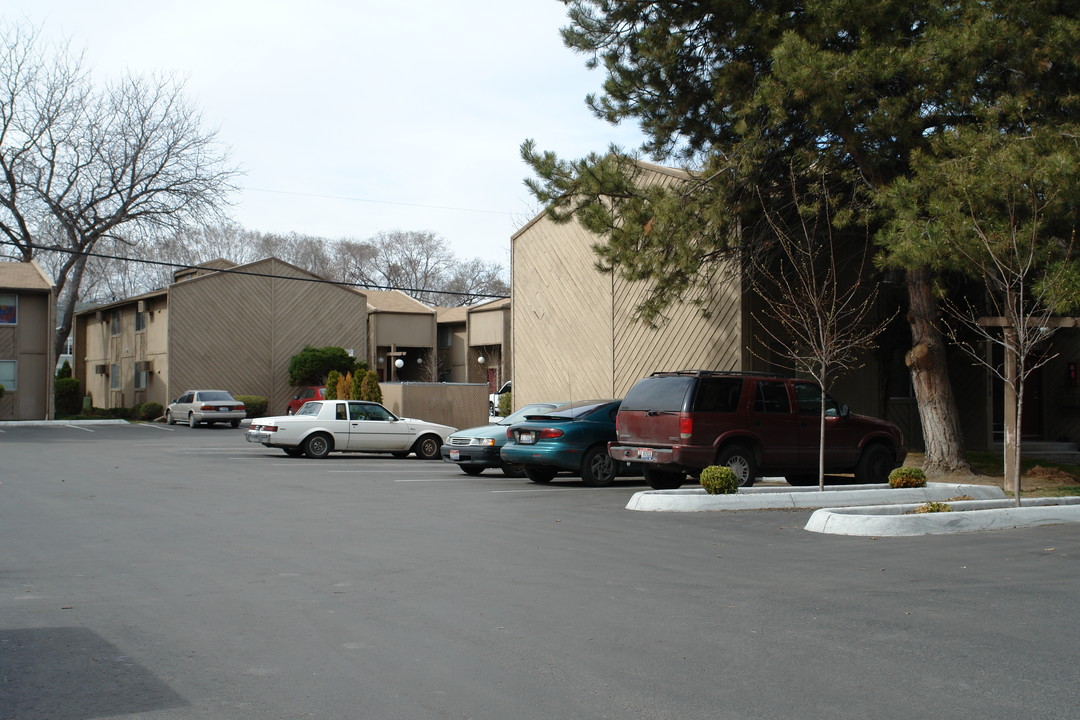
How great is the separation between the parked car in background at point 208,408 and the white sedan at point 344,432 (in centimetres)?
1696

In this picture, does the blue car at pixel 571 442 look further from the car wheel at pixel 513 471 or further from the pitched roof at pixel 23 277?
the pitched roof at pixel 23 277

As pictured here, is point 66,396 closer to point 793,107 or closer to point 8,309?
point 8,309

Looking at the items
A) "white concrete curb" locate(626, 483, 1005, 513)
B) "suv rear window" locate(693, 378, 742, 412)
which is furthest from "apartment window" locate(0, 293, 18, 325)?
"white concrete curb" locate(626, 483, 1005, 513)

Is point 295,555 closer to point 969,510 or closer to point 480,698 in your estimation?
point 480,698

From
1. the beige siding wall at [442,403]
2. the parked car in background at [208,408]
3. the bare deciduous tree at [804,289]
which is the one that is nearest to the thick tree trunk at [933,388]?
the bare deciduous tree at [804,289]

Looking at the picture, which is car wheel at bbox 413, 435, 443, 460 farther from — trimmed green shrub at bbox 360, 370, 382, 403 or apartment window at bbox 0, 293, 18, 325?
apartment window at bbox 0, 293, 18, 325

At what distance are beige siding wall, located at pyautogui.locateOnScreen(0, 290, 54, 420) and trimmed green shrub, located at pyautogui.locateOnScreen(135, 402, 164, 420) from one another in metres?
3.67

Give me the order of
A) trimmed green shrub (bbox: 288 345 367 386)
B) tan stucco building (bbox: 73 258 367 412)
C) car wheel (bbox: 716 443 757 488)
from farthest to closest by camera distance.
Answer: trimmed green shrub (bbox: 288 345 367 386) → tan stucco building (bbox: 73 258 367 412) → car wheel (bbox: 716 443 757 488)

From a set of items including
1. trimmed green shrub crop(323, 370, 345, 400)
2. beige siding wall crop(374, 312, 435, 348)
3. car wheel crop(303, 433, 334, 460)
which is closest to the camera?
car wheel crop(303, 433, 334, 460)

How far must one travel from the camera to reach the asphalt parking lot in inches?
208

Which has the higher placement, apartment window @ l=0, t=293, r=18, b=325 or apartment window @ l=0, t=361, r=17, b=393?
apartment window @ l=0, t=293, r=18, b=325

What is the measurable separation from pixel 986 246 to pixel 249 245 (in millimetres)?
69188

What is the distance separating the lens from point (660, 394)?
51.5 ft

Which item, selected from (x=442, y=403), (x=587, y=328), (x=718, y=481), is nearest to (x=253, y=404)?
(x=442, y=403)
